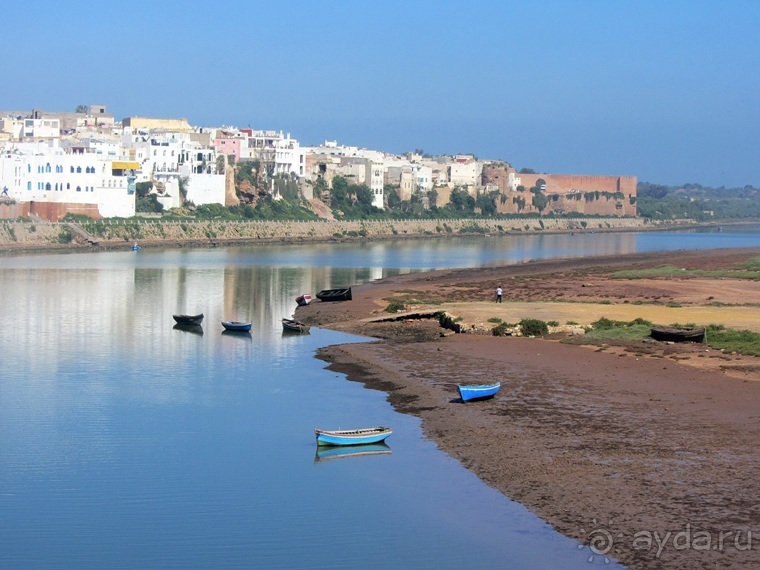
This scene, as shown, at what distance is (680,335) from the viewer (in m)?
25.0

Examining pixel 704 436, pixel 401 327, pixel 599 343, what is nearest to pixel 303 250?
pixel 401 327

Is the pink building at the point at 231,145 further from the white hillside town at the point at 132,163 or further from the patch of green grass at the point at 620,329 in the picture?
the patch of green grass at the point at 620,329

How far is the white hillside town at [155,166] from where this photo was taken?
7769 cm

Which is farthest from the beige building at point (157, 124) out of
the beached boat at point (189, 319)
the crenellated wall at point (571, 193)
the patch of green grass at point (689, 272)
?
Answer: the beached boat at point (189, 319)

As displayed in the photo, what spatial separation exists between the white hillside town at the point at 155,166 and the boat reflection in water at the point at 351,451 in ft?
203

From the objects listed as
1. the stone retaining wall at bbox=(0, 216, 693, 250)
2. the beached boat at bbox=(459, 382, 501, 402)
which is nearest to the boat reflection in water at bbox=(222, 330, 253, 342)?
the beached boat at bbox=(459, 382, 501, 402)

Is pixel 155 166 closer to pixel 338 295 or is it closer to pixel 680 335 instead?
pixel 338 295

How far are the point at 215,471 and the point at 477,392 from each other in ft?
17.1

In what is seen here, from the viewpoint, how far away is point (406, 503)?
46.3 feet

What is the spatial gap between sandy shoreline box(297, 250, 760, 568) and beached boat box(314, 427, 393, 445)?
93cm

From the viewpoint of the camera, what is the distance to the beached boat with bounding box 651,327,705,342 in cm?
2486

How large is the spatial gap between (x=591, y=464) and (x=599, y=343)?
1076 centimetres

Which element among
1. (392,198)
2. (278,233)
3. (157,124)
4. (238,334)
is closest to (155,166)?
(278,233)

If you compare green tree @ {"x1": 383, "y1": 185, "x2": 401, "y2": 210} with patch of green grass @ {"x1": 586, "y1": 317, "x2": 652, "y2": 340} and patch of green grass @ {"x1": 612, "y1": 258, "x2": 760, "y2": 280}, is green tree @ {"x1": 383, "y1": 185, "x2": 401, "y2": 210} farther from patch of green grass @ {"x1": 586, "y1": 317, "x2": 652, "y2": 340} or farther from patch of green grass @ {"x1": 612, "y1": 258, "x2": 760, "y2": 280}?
patch of green grass @ {"x1": 586, "y1": 317, "x2": 652, "y2": 340}
